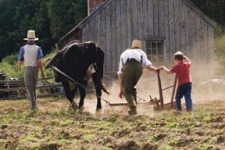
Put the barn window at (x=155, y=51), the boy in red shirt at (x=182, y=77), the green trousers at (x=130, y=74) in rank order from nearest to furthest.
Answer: the green trousers at (x=130, y=74), the boy in red shirt at (x=182, y=77), the barn window at (x=155, y=51)

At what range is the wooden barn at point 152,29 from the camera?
23.9m

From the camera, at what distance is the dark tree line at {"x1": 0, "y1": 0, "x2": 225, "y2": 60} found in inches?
1736

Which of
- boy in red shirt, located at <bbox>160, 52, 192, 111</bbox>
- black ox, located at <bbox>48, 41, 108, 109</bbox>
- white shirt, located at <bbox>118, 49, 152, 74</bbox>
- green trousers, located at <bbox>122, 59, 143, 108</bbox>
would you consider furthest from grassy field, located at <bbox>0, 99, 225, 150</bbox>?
black ox, located at <bbox>48, 41, 108, 109</bbox>

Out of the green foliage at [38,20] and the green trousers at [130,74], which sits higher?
the green foliage at [38,20]

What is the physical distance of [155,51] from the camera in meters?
24.5

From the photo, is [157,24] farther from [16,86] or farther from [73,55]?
[73,55]

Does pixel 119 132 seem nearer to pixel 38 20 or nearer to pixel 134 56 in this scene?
pixel 134 56

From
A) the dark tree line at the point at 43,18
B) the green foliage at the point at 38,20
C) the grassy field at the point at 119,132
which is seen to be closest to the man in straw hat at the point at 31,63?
the grassy field at the point at 119,132

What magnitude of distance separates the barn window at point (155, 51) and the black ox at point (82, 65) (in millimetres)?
10931

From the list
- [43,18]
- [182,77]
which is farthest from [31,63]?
[43,18]

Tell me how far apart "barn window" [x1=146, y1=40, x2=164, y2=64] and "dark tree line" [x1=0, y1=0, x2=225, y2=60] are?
64.4 ft

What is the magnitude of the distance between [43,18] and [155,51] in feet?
99.8

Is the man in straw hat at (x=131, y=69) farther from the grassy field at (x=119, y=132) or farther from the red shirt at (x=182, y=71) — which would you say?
the grassy field at (x=119, y=132)

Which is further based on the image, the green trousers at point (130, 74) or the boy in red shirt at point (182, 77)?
the boy in red shirt at point (182, 77)
